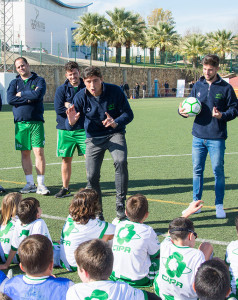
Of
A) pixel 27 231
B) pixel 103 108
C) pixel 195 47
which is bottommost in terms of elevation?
pixel 27 231

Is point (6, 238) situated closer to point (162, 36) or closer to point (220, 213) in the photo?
point (220, 213)

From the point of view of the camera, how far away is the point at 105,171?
30.7 ft

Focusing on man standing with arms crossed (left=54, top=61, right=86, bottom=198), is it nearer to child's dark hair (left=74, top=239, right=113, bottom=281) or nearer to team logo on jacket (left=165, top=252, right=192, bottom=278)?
team logo on jacket (left=165, top=252, right=192, bottom=278)

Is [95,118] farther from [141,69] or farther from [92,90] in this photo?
[141,69]

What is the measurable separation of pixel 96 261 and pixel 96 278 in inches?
4.5

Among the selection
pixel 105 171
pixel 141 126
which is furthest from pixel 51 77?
pixel 105 171

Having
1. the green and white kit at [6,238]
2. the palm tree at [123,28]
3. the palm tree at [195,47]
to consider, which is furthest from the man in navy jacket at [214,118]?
the palm tree at [195,47]

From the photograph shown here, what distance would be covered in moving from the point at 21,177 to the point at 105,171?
1817 millimetres

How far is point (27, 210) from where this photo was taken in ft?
14.3

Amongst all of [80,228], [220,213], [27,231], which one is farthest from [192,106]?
[27,231]

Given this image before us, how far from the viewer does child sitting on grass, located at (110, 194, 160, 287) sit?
382cm

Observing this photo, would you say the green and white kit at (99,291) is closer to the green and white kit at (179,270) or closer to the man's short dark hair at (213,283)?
the man's short dark hair at (213,283)

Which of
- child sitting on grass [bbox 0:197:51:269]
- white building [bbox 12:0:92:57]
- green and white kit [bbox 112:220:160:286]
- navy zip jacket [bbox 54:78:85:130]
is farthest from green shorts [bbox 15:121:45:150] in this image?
white building [bbox 12:0:92:57]

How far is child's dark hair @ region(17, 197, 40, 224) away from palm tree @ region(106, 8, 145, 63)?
59.8m
